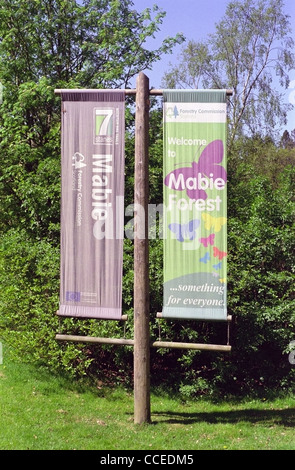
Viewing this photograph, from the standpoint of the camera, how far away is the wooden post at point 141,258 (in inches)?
319

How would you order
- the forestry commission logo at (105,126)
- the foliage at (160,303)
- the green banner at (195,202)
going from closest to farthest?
the green banner at (195,202), the forestry commission logo at (105,126), the foliage at (160,303)

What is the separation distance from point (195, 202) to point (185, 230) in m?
0.41

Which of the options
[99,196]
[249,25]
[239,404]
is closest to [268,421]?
[239,404]

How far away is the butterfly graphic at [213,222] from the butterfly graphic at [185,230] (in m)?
0.12

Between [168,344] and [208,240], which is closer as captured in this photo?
[208,240]

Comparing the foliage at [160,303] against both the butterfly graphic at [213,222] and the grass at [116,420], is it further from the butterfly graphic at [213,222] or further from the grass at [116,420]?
the butterfly graphic at [213,222]

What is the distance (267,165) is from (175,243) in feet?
74.1

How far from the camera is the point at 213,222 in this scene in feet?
26.3

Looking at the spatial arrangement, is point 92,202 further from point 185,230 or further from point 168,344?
point 168,344

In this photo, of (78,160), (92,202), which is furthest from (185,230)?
(78,160)

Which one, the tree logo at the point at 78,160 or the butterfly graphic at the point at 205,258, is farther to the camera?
the tree logo at the point at 78,160

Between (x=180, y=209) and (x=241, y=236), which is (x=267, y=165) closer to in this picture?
(x=241, y=236)

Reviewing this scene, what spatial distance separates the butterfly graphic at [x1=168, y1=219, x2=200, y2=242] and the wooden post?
0.41 meters

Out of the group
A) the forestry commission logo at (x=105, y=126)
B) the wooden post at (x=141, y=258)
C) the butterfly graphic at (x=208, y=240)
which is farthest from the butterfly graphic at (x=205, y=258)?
the forestry commission logo at (x=105, y=126)
